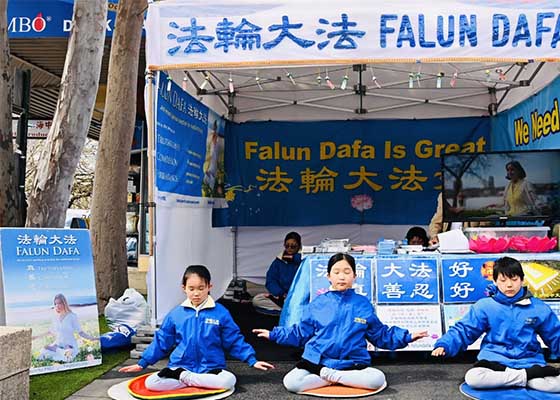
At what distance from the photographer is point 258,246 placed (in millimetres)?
7828

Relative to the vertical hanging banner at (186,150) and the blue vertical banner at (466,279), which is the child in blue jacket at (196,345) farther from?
the blue vertical banner at (466,279)

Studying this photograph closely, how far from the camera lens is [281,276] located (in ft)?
21.2

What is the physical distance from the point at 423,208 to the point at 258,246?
219 centimetres

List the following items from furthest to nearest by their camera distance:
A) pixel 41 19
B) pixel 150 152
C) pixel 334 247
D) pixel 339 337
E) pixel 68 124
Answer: pixel 41 19 < pixel 334 247 < pixel 150 152 < pixel 68 124 < pixel 339 337

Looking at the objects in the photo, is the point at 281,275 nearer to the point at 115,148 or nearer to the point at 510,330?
Result: the point at 115,148

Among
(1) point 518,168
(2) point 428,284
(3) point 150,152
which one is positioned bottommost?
(2) point 428,284

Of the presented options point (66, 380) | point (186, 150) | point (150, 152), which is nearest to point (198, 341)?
point (66, 380)

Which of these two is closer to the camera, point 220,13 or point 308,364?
point 308,364

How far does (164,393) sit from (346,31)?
111 inches

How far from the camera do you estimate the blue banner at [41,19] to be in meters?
6.98

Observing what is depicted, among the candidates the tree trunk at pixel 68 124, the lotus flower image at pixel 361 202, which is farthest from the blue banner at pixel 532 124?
the tree trunk at pixel 68 124

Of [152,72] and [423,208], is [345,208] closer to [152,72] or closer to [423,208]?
[423,208]

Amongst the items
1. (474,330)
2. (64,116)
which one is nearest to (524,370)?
(474,330)

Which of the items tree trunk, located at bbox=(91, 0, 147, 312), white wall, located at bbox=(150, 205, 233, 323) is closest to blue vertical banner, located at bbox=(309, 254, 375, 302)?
white wall, located at bbox=(150, 205, 233, 323)
